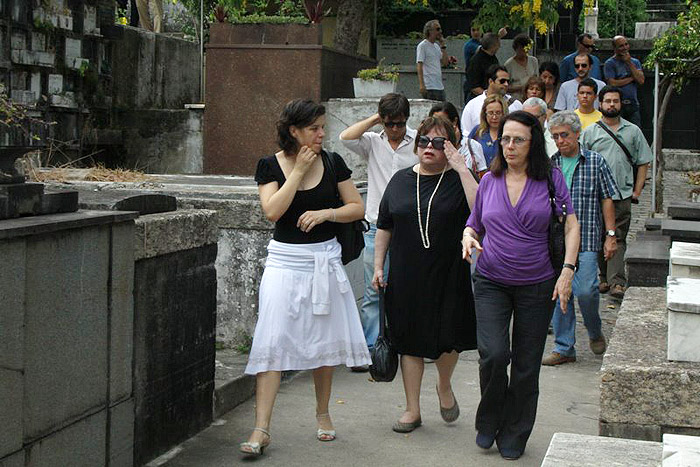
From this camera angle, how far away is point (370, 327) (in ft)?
26.5

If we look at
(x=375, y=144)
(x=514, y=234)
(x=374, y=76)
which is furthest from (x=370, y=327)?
(x=374, y=76)

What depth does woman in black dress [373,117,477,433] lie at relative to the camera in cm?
639

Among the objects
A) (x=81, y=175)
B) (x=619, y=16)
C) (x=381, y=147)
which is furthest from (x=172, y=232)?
(x=619, y=16)

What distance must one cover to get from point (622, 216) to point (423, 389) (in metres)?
3.62

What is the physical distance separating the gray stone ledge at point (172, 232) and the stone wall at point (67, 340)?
17 cm

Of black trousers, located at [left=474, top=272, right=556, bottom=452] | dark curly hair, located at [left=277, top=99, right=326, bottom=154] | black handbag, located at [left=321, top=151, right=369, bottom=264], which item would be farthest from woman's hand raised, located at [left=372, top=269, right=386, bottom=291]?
dark curly hair, located at [left=277, top=99, right=326, bottom=154]

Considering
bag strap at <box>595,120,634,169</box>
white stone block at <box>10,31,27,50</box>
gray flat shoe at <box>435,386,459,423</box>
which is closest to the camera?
gray flat shoe at <box>435,386,459,423</box>

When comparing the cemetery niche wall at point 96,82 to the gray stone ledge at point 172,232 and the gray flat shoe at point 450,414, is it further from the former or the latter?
the gray flat shoe at point 450,414

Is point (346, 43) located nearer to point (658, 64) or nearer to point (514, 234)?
point (658, 64)

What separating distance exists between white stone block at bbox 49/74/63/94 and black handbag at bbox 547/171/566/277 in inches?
310

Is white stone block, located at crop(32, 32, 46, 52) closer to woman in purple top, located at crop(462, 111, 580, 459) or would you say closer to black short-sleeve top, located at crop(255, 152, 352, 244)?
black short-sleeve top, located at crop(255, 152, 352, 244)

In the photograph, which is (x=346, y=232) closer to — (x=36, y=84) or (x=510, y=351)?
(x=510, y=351)

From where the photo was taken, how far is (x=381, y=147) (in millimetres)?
7703

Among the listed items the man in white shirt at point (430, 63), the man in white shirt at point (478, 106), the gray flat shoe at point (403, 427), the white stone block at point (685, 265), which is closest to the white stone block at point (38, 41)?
the man in white shirt at point (478, 106)
